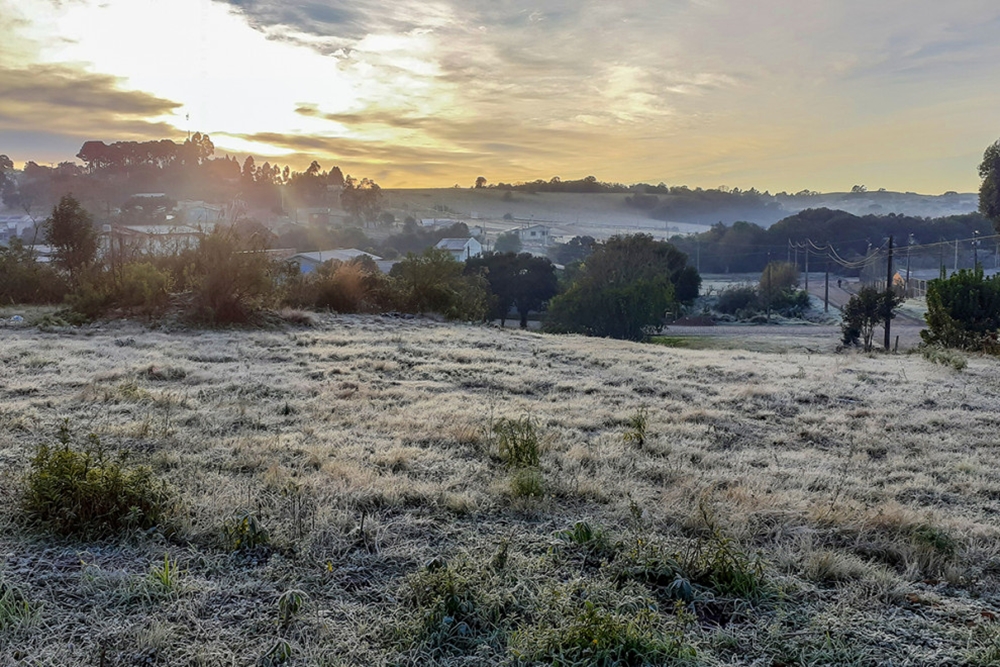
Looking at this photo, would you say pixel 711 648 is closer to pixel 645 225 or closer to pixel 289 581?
pixel 289 581

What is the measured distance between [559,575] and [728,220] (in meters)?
147

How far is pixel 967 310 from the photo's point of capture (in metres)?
18.7

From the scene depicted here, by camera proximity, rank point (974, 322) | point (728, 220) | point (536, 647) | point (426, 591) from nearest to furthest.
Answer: point (536, 647) < point (426, 591) < point (974, 322) < point (728, 220)

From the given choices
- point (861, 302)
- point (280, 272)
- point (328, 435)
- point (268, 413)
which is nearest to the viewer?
point (328, 435)

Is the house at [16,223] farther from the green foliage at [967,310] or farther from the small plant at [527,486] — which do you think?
the small plant at [527,486]

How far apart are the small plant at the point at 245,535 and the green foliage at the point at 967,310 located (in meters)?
19.7

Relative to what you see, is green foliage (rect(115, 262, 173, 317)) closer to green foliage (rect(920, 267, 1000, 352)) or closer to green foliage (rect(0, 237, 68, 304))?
green foliage (rect(0, 237, 68, 304))

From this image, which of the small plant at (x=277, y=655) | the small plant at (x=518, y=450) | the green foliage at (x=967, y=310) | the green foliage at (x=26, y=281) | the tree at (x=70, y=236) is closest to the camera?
the small plant at (x=277, y=655)

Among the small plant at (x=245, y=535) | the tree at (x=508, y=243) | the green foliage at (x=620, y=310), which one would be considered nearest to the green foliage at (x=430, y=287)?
the green foliage at (x=620, y=310)

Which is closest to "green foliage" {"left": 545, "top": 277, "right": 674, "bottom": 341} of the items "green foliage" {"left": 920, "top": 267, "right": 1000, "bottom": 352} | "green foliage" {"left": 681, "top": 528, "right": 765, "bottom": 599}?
"green foliage" {"left": 920, "top": 267, "right": 1000, "bottom": 352}

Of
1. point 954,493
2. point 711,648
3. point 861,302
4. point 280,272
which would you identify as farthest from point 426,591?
point 861,302

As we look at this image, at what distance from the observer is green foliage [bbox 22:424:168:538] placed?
364cm

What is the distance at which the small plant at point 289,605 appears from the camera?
2.84 m

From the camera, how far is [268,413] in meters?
6.85
